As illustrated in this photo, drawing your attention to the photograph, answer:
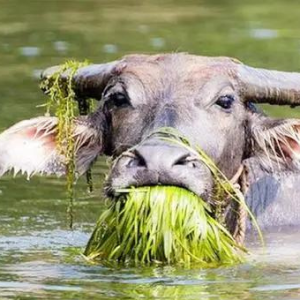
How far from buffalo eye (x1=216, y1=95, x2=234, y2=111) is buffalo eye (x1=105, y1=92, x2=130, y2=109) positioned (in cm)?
60

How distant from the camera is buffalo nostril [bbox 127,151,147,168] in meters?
8.91

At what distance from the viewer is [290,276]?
30.7ft

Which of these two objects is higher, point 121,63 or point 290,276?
point 121,63

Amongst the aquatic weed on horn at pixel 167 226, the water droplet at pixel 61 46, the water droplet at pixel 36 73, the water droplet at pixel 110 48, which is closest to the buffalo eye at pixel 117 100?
the aquatic weed on horn at pixel 167 226

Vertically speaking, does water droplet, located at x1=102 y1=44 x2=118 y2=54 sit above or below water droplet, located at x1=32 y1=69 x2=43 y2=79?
above

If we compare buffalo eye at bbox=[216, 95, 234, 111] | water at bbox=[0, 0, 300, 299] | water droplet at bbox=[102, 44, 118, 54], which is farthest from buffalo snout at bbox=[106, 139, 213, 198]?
water droplet at bbox=[102, 44, 118, 54]

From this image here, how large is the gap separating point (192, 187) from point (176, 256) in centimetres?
46

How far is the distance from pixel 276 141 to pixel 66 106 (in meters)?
1.43

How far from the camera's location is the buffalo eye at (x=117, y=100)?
A: 32.8 feet

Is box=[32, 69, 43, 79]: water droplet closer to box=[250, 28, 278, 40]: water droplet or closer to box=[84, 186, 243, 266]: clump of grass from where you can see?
box=[250, 28, 278, 40]: water droplet

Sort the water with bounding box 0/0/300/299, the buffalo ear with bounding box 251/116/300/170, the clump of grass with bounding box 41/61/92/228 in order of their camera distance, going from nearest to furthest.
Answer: the water with bounding box 0/0/300/299 → the clump of grass with bounding box 41/61/92/228 → the buffalo ear with bounding box 251/116/300/170

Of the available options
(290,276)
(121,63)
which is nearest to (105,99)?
(121,63)

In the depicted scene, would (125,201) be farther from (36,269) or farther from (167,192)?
(36,269)

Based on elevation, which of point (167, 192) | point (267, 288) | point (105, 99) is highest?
point (105, 99)
